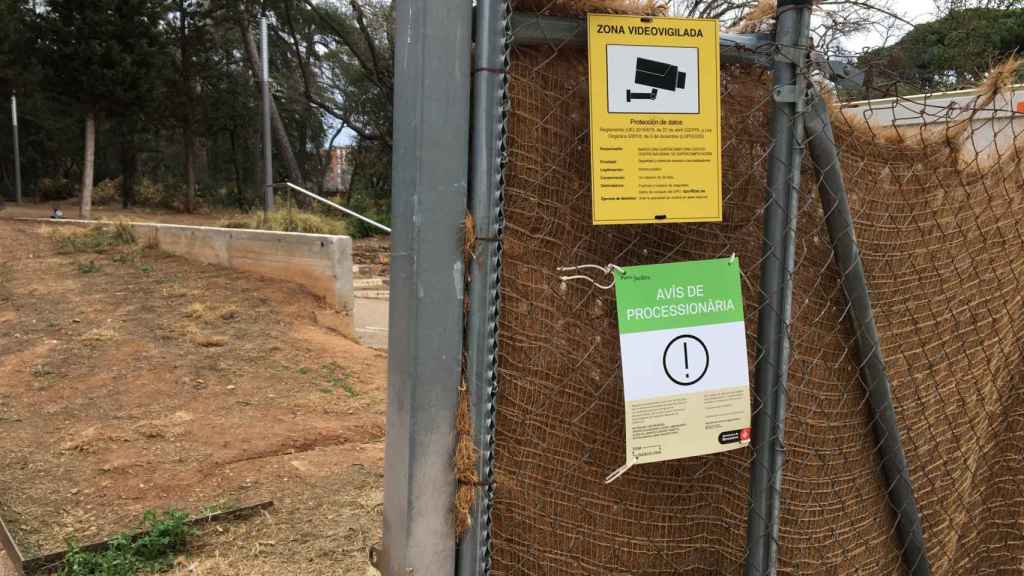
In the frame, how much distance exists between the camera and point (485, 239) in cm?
169

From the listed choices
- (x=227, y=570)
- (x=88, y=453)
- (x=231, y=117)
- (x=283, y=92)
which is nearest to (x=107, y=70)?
(x=231, y=117)

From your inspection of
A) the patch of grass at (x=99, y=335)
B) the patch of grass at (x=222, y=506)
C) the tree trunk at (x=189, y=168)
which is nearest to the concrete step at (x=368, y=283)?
the patch of grass at (x=99, y=335)

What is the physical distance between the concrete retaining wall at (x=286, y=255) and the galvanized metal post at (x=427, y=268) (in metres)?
7.48

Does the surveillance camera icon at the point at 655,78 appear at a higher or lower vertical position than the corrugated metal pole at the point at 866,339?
higher

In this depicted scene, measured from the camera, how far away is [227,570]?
3.21 metres

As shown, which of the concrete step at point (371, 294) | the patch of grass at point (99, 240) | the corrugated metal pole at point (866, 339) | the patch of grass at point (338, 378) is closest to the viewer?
the corrugated metal pole at point (866, 339)

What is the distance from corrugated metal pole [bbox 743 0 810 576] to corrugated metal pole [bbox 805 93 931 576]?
0.09m

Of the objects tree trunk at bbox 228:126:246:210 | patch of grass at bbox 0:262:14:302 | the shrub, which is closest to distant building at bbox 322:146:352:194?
tree trunk at bbox 228:126:246:210

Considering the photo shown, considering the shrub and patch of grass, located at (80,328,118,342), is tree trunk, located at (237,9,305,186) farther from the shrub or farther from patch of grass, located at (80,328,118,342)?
patch of grass, located at (80,328,118,342)

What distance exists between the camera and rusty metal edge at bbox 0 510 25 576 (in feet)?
10.4

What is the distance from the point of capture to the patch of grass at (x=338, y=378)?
6.14 m

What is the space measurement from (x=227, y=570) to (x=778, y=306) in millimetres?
2639

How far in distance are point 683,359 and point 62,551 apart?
302 cm

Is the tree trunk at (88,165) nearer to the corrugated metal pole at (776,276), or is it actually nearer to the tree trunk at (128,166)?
the tree trunk at (128,166)
